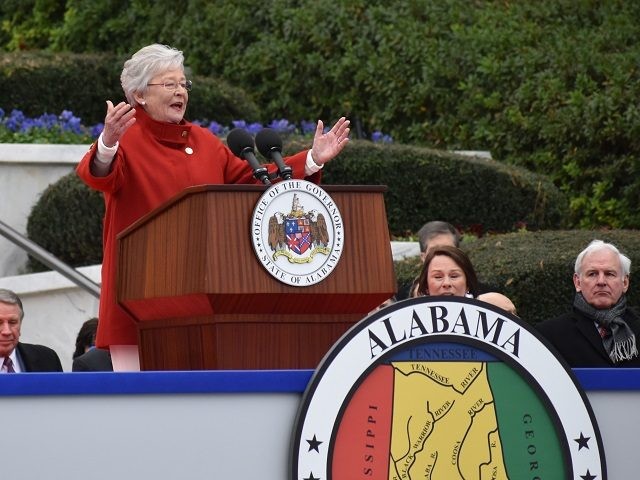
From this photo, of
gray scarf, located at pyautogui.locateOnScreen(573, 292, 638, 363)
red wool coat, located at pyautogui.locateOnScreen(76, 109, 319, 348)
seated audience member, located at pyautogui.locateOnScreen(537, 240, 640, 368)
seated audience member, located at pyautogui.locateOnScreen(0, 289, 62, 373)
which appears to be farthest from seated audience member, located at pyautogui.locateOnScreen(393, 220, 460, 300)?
red wool coat, located at pyautogui.locateOnScreen(76, 109, 319, 348)

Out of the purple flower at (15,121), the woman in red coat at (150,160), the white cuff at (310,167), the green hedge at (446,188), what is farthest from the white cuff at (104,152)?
the purple flower at (15,121)

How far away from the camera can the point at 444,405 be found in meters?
4.41

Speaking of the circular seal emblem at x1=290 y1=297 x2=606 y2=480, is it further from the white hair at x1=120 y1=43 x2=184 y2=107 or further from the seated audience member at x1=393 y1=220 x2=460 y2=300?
the seated audience member at x1=393 y1=220 x2=460 y2=300

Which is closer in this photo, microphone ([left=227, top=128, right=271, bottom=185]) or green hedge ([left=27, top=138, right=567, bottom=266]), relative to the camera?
microphone ([left=227, top=128, right=271, bottom=185])

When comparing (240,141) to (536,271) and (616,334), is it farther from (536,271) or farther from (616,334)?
(536,271)

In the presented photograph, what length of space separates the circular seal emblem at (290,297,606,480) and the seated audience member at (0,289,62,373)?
3023 mm

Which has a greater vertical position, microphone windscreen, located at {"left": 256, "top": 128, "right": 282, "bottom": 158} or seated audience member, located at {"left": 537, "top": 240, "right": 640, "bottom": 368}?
microphone windscreen, located at {"left": 256, "top": 128, "right": 282, "bottom": 158}

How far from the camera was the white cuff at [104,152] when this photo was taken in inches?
188

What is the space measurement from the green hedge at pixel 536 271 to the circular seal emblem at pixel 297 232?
4.26 m

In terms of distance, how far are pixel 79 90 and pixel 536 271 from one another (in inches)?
219

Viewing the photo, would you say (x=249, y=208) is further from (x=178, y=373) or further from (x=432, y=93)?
(x=432, y=93)

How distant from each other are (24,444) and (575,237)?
600cm

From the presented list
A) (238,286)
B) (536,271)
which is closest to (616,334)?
(536,271)

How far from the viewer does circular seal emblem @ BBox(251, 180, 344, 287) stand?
4355mm
